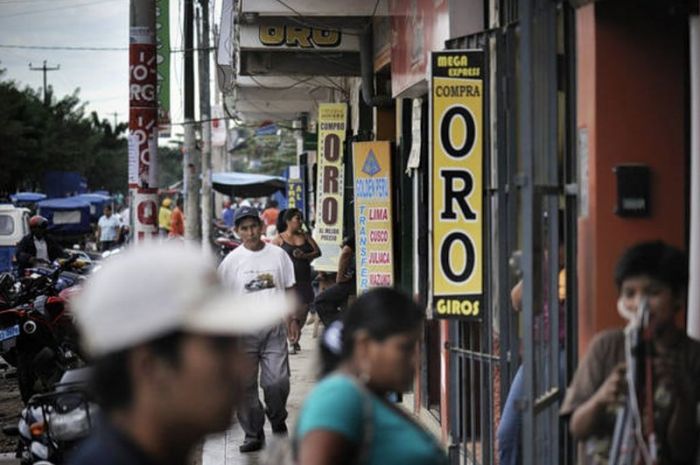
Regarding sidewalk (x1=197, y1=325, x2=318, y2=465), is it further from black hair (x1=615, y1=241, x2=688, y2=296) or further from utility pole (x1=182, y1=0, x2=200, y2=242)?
utility pole (x1=182, y1=0, x2=200, y2=242)

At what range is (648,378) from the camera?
446 centimetres

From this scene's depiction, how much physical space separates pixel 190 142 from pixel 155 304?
25038mm

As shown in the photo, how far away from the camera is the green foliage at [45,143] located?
193 ft

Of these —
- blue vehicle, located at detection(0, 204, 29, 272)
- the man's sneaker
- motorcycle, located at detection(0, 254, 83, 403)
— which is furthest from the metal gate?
blue vehicle, located at detection(0, 204, 29, 272)

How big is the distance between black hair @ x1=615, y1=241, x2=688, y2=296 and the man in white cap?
7.55ft

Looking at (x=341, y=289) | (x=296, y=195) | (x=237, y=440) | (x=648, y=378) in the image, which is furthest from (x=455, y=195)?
(x=296, y=195)

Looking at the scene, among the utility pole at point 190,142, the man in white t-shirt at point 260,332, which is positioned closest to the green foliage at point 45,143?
the utility pole at point 190,142

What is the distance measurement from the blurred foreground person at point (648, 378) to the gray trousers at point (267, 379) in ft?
20.7

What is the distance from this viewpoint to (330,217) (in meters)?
17.5

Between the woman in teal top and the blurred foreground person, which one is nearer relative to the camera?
the woman in teal top

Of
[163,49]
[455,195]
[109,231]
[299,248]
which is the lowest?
[109,231]

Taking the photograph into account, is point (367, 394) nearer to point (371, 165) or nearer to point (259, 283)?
point (259, 283)

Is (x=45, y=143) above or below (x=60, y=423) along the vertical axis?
above

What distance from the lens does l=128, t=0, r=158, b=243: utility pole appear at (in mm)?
9922
